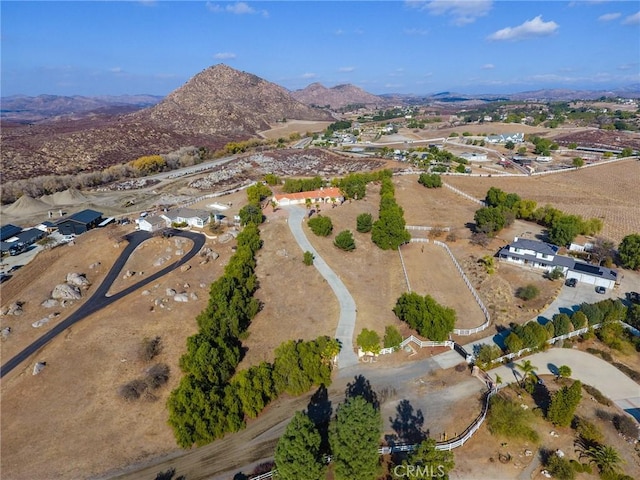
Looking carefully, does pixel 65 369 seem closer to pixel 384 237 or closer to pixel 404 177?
pixel 384 237

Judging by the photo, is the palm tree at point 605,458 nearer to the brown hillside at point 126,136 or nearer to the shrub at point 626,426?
the shrub at point 626,426

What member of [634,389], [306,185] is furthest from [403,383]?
[306,185]

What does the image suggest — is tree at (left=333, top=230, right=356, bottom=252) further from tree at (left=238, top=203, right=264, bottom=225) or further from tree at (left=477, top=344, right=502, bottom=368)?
tree at (left=477, top=344, right=502, bottom=368)

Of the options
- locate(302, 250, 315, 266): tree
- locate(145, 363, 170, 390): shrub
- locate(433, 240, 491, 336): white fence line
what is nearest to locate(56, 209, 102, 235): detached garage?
locate(302, 250, 315, 266): tree

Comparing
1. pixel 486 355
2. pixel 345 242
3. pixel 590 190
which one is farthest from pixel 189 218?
pixel 590 190

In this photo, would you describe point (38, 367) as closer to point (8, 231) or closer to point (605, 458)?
point (8, 231)
